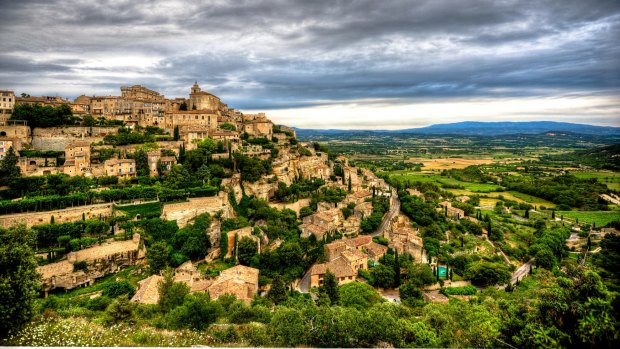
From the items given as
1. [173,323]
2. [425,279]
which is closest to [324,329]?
[173,323]

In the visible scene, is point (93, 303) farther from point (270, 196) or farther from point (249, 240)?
point (270, 196)

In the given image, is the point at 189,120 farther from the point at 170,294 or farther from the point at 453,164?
the point at 453,164

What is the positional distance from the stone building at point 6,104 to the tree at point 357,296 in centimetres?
2690

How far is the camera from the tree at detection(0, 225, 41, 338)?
6793 millimetres

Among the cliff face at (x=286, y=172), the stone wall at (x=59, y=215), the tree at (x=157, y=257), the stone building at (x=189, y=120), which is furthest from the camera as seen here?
the stone building at (x=189, y=120)

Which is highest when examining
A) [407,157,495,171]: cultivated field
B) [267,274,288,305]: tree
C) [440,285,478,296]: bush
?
[407,157,495,171]: cultivated field

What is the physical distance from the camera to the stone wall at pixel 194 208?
20.8m

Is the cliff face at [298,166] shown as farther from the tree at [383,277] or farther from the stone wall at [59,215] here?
the stone wall at [59,215]

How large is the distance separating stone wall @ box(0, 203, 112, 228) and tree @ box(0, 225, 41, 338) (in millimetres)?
11693

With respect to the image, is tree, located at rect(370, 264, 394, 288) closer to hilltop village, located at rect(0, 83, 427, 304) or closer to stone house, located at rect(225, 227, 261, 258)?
hilltop village, located at rect(0, 83, 427, 304)

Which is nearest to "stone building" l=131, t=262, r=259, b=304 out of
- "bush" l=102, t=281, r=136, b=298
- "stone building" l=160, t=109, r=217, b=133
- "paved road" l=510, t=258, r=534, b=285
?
"bush" l=102, t=281, r=136, b=298

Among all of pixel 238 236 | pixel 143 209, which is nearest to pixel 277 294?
pixel 238 236

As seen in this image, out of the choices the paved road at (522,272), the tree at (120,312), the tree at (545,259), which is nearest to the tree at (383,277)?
the paved road at (522,272)

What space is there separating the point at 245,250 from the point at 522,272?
68.8ft
